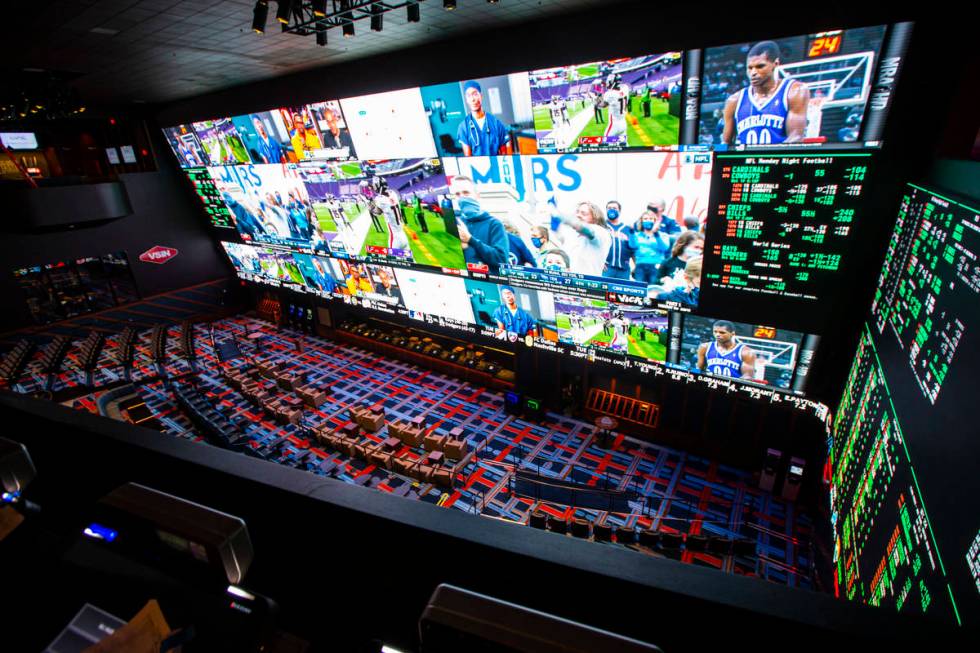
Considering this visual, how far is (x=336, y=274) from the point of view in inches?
474

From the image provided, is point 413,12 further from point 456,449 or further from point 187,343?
point 187,343

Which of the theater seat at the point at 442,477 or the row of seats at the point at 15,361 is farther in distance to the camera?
the row of seats at the point at 15,361

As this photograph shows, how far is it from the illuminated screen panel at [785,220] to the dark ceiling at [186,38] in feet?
9.86

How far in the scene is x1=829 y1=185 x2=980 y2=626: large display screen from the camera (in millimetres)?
2311

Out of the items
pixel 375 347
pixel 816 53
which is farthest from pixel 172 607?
pixel 375 347

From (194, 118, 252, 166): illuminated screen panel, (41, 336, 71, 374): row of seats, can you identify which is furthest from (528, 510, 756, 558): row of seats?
(41, 336, 71, 374): row of seats

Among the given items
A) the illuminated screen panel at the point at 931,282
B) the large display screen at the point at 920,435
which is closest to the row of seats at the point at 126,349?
the large display screen at the point at 920,435

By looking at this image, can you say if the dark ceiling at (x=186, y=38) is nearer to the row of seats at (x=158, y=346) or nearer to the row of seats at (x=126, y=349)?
the row of seats at (x=158, y=346)

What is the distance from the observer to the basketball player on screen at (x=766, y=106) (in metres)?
5.05

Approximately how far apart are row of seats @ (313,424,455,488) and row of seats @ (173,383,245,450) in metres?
1.60

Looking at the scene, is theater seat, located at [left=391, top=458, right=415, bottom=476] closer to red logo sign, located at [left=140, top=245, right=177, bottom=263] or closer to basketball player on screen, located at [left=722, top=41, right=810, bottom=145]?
basketball player on screen, located at [left=722, top=41, right=810, bottom=145]

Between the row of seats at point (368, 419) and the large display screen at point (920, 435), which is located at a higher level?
the large display screen at point (920, 435)

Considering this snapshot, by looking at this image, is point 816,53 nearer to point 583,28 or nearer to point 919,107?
point 919,107

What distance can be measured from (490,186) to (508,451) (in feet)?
17.5
